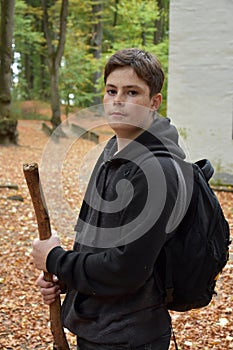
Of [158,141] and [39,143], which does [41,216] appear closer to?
[158,141]

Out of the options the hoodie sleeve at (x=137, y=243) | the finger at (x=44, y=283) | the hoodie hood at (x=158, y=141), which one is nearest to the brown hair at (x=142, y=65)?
the hoodie hood at (x=158, y=141)

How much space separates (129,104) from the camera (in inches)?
71.3

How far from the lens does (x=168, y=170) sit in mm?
1673

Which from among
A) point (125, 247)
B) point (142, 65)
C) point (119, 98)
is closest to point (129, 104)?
point (119, 98)

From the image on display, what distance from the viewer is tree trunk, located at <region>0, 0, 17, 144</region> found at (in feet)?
50.4

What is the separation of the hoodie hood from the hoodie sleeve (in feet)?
0.24

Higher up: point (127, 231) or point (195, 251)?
point (127, 231)

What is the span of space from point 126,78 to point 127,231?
1.83 feet

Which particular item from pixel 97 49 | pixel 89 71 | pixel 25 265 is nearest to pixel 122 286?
pixel 25 265

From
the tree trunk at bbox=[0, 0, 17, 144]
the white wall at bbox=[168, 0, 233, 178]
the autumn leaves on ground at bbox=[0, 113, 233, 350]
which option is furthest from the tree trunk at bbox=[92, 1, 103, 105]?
the autumn leaves on ground at bbox=[0, 113, 233, 350]

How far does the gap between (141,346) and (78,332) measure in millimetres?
249

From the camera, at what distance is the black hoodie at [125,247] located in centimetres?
165

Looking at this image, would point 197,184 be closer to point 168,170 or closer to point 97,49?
point 168,170

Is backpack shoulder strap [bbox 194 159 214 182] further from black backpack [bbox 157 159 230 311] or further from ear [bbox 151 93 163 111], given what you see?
ear [bbox 151 93 163 111]
